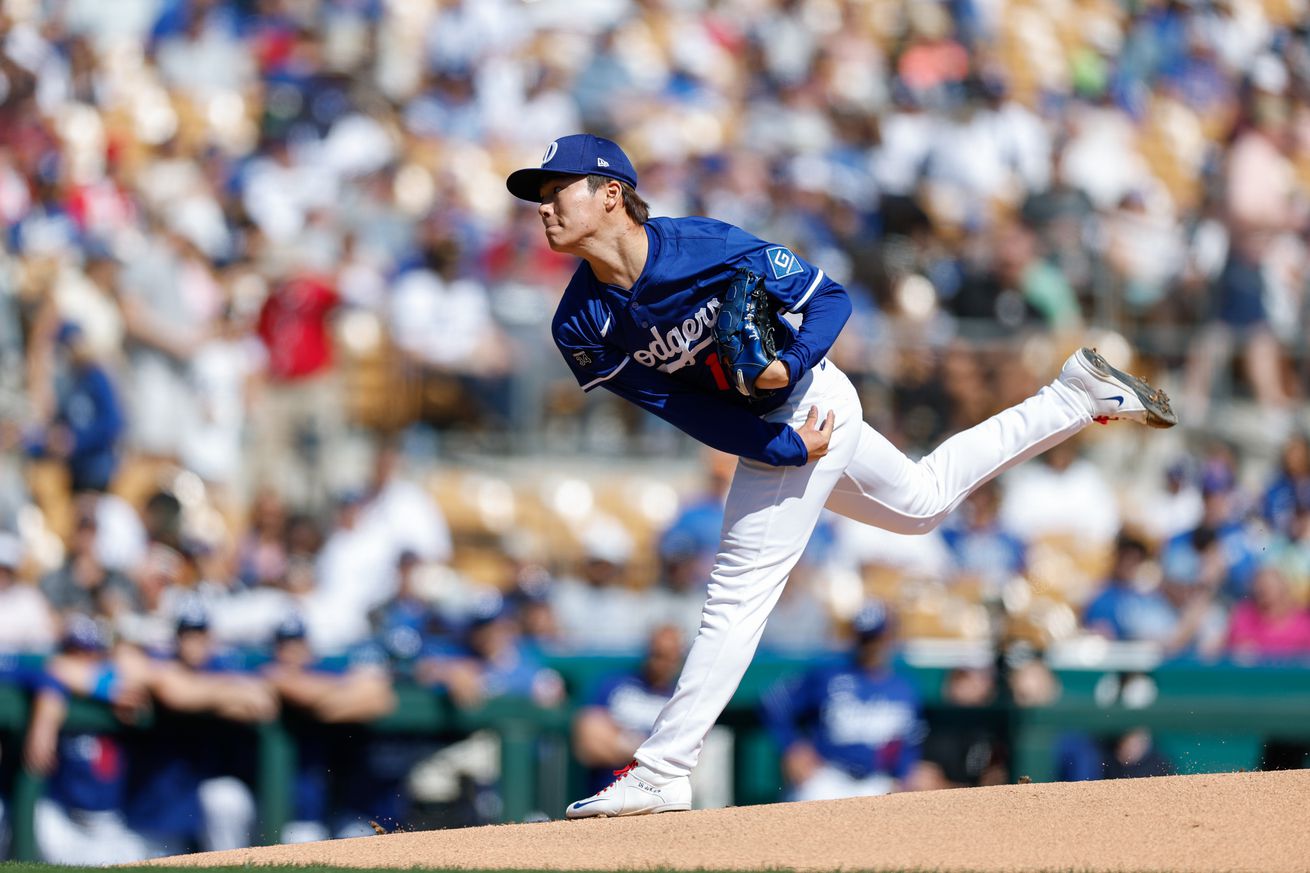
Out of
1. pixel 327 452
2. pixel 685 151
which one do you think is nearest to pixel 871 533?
pixel 327 452

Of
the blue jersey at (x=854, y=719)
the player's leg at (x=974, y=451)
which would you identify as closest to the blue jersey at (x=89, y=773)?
the blue jersey at (x=854, y=719)

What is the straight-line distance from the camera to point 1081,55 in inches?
522

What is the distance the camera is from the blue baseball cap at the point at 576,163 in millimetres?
4426

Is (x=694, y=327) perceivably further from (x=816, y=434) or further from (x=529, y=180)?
(x=529, y=180)

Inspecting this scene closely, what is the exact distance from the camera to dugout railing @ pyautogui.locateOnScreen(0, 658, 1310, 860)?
7355 millimetres

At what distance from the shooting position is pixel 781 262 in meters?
4.61

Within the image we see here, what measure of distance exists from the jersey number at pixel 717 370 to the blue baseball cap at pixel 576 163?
50 cm

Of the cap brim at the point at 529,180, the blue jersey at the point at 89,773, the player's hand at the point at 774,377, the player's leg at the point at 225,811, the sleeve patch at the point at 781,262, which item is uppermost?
the cap brim at the point at 529,180

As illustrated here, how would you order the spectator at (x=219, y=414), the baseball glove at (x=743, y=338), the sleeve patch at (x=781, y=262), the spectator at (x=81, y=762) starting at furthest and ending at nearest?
the spectator at (x=219, y=414) < the spectator at (x=81, y=762) < the sleeve patch at (x=781, y=262) < the baseball glove at (x=743, y=338)

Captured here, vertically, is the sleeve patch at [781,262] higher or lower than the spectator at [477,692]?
higher

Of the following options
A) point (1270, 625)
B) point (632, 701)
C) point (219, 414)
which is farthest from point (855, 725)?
point (219, 414)

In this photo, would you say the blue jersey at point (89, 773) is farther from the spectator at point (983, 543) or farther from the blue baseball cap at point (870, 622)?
the spectator at point (983, 543)

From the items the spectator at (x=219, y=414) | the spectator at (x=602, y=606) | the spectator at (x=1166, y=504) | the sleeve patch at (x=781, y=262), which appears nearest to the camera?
the sleeve patch at (x=781, y=262)

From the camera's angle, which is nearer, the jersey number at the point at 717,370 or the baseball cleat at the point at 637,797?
the jersey number at the point at 717,370
